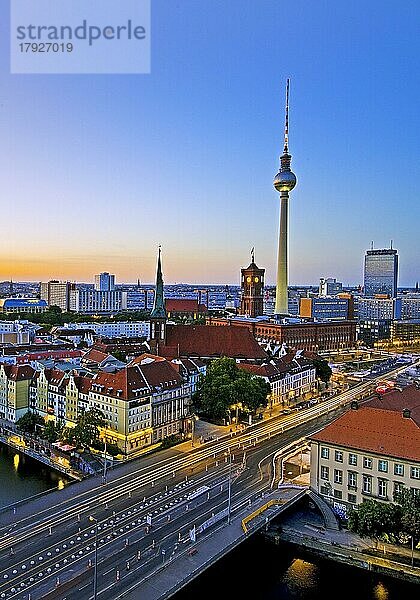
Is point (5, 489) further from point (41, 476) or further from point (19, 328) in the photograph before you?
point (19, 328)

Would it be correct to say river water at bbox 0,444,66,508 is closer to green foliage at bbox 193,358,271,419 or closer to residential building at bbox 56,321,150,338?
green foliage at bbox 193,358,271,419

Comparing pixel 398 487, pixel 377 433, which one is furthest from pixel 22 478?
pixel 398 487

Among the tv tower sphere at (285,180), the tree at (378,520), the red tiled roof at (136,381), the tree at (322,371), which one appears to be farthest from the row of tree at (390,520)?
the tv tower sphere at (285,180)

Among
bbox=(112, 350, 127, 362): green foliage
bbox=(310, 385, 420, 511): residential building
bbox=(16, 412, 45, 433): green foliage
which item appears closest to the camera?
bbox=(310, 385, 420, 511): residential building

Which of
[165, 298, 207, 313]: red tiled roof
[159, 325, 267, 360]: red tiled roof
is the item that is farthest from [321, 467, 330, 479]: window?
[165, 298, 207, 313]: red tiled roof

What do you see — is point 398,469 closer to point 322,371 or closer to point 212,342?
point 322,371

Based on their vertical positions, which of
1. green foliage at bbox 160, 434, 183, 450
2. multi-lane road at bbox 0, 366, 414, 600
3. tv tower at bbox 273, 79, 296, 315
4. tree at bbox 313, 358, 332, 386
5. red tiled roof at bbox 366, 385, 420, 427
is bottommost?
multi-lane road at bbox 0, 366, 414, 600
